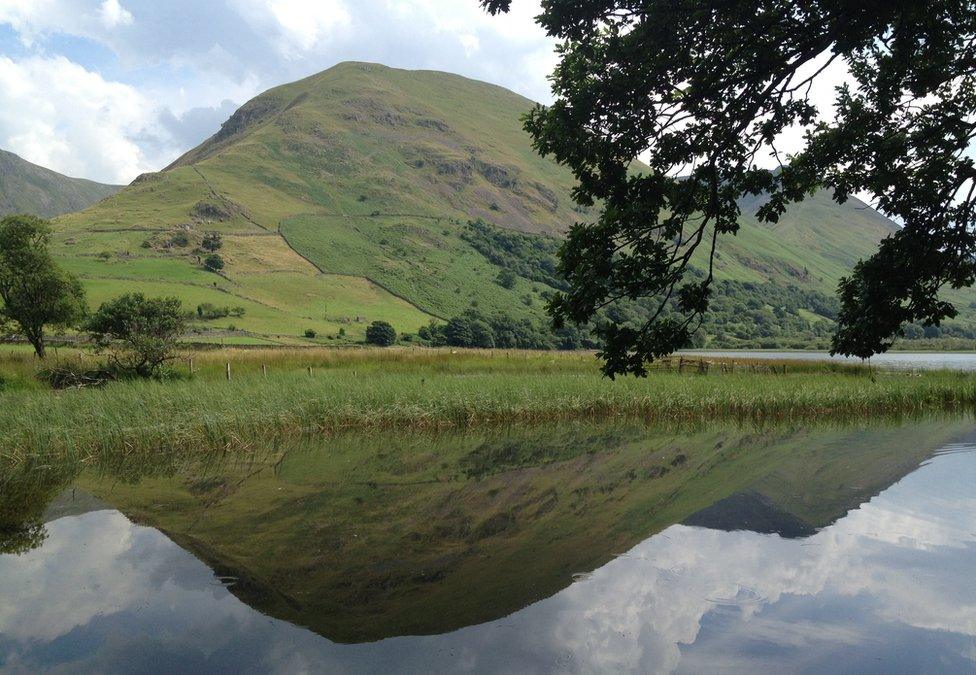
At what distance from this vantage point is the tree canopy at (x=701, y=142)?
9199 mm

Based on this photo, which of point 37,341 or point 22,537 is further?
point 37,341

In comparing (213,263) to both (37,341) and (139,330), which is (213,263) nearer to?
(37,341)

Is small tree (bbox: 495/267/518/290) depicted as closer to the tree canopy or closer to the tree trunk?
the tree trunk

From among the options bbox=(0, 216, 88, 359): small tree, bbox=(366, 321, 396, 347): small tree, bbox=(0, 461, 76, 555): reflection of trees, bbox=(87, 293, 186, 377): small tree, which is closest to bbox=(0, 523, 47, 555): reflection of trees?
bbox=(0, 461, 76, 555): reflection of trees

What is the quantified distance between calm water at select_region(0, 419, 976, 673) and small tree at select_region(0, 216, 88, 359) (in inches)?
983

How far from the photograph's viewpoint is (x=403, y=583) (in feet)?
30.5

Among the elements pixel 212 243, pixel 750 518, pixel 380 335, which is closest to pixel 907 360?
pixel 380 335

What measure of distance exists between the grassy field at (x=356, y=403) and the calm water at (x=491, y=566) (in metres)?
1.93

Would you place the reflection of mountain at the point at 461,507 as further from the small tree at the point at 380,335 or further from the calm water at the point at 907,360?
the small tree at the point at 380,335

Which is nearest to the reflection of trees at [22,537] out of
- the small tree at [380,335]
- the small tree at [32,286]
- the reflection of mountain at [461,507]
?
the reflection of mountain at [461,507]

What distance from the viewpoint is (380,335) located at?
306ft

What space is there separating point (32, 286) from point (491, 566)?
121 feet

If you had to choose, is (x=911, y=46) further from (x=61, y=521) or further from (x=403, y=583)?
(x=61, y=521)

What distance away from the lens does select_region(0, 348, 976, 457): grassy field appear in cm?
1942
